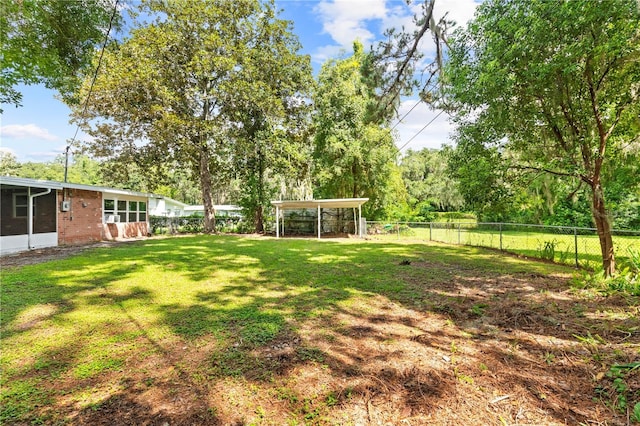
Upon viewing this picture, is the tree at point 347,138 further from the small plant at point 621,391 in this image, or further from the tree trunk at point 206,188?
the small plant at point 621,391

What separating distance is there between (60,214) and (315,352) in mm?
13528

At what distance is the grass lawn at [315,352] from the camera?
2.12 metres

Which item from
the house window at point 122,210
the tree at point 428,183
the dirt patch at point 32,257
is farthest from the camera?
the tree at point 428,183

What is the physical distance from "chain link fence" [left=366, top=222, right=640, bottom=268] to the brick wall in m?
14.3

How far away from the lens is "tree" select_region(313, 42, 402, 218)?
17578 mm

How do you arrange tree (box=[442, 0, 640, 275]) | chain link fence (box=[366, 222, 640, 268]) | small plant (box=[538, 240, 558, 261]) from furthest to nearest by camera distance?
small plant (box=[538, 240, 558, 261]) < chain link fence (box=[366, 222, 640, 268]) < tree (box=[442, 0, 640, 275])

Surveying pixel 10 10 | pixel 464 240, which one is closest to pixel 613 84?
pixel 464 240

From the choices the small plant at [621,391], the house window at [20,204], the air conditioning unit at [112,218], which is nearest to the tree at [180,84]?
the air conditioning unit at [112,218]

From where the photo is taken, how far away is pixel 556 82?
531 cm

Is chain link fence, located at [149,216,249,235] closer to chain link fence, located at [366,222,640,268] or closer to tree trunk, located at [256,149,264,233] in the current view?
tree trunk, located at [256,149,264,233]

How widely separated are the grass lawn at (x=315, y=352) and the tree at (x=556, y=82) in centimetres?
275

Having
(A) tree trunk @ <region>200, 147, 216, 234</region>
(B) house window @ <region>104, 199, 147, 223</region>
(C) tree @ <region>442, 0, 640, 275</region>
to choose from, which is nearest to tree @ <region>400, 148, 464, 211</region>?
(A) tree trunk @ <region>200, 147, 216, 234</region>

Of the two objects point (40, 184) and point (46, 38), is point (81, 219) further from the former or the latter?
point (46, 38)

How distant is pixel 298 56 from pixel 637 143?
15.4 m
